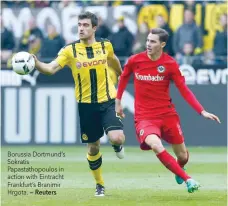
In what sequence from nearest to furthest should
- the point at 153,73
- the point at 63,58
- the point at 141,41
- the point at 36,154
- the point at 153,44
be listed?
the point at 153,44 < the point at 153,73 < the point at 63,58 < the point at 36,154 < the point at 141,41

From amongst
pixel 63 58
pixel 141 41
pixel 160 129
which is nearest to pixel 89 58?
pixel 63 58

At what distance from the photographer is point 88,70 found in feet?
43.4

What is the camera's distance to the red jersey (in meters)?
12.9

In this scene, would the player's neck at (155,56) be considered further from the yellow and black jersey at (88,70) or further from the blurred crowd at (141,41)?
the blurred crowd at (141,41)

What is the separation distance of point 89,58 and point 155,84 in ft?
3.44

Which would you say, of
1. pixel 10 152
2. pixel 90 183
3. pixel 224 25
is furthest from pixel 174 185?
pixel 224 25

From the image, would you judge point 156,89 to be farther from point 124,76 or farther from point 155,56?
point 124,76

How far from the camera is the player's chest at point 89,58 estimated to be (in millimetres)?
13203

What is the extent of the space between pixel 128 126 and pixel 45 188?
8.47m

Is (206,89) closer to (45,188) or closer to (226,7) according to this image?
(226,7)

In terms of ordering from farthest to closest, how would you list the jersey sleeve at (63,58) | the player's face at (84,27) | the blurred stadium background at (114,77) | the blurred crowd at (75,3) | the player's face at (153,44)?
the blurred crowd at (75,3) → the blurred stadium background at (114,77) → the player's face at (84,27) → the jersey sleeve at (63,58) → the player's face at (153,44)

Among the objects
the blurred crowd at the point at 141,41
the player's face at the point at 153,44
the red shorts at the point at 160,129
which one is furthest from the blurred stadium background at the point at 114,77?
the player's face at the point at 153,44

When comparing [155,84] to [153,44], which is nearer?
[153,44]

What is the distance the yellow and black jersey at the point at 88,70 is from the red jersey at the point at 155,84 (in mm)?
554
